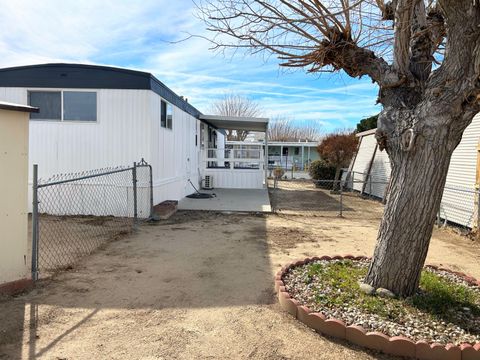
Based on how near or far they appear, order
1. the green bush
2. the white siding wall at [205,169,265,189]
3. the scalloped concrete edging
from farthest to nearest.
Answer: the green bush, the white siding wall at [205,169,265,189], the scalloped concrete edging

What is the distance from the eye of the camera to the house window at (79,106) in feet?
30.2

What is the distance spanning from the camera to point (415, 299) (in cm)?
369

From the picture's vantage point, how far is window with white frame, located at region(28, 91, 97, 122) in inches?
364

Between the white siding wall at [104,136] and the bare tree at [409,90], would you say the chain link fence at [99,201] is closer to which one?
the white siding wall at [104,136]

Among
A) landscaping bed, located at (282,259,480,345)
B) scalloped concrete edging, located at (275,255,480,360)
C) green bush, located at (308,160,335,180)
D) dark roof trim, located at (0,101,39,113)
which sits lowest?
scalloped concrete edging, located at (275,255,480,360)

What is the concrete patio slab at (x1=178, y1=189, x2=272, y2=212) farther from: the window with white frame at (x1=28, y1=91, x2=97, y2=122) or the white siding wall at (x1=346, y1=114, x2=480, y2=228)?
the white siding wall at (x1=346, y1=114, x2=480, y2=228)

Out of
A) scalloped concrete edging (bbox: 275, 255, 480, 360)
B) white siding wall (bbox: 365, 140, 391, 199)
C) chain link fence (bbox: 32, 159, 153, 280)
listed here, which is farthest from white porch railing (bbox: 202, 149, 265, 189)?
scalloped concrete edging (bbox: 275, 255, 480, 360)

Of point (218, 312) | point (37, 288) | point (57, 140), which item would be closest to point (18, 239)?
point (37, 288)

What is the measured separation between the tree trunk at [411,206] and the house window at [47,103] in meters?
8.10

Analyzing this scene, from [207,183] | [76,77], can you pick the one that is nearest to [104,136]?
[76,77]

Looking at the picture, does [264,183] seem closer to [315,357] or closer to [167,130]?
[167,130]

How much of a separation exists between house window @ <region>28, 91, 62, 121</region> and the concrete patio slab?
12.8 ft

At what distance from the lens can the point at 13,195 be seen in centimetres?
406

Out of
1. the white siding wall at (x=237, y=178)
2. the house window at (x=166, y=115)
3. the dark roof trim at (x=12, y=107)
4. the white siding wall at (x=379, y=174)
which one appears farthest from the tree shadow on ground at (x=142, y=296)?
the white siding wall at (x=379, y=174)
